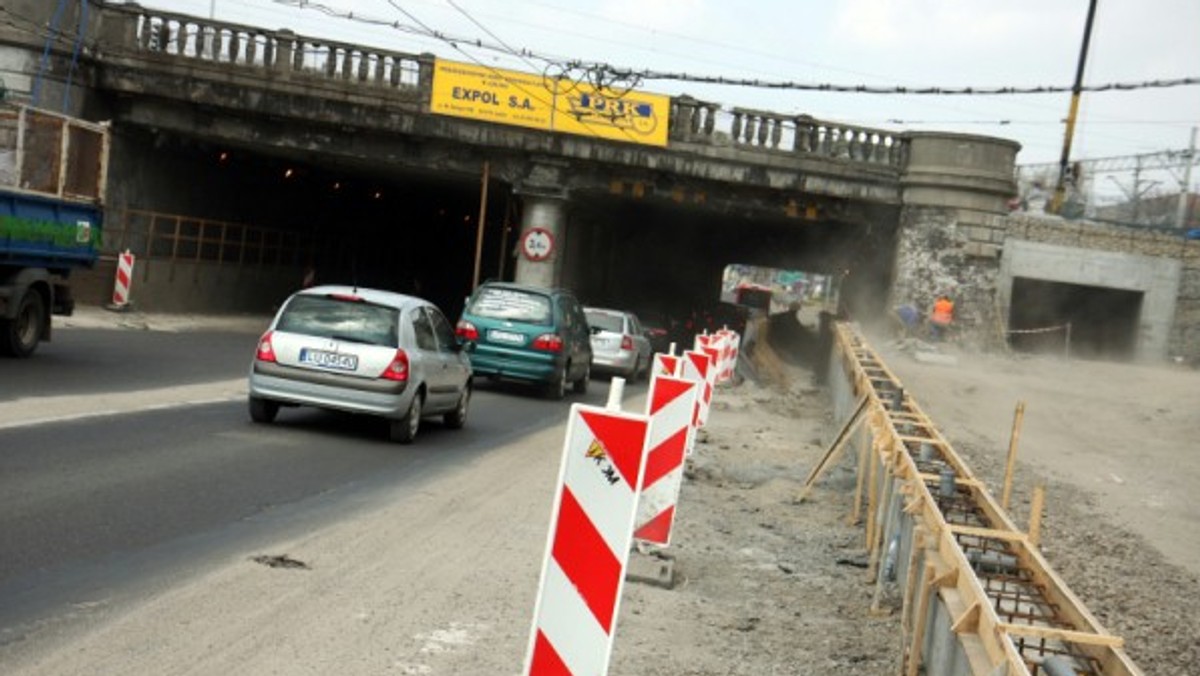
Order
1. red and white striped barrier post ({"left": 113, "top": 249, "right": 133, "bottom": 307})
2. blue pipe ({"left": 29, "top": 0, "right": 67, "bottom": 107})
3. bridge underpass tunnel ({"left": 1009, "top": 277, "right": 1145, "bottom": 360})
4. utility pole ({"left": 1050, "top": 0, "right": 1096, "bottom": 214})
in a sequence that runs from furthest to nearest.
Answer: utility pole ({"left": 1050, "top": 0, "right": 1096, "bottom": 214}) → bridge underpass tunnel ({"left": 1009, "top": 277, "right": 1145, "bottom": 360}) → red and white striped barrier post ({"left": 113, "top": 249, "right": 133, "bottom": 307}) → blue pipe ({"left": 29, "top": 0, "right": 67, "bottom": 107})

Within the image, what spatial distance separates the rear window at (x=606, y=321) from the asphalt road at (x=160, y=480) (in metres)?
10.3

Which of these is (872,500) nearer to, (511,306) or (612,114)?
(511,306)

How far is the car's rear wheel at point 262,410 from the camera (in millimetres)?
14195

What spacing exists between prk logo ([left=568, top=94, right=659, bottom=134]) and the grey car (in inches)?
229

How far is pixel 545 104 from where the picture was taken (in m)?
33.3

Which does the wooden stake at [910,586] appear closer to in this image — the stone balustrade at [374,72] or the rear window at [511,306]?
the rear window at [511,306]

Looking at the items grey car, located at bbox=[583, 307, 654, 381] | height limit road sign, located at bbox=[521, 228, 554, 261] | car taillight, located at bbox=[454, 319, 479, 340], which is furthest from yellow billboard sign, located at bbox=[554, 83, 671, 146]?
car taillight, located at bbox=[454, 319, 479, 340]

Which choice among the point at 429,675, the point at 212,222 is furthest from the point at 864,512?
the point at 212,222

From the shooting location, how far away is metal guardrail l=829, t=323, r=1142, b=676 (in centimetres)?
481

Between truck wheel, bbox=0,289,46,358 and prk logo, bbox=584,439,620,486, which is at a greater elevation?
prk logo, bbox=584,439,620,486

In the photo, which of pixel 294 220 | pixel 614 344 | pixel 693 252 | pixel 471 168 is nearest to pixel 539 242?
pixel 471 168

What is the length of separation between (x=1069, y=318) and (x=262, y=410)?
34130 mm

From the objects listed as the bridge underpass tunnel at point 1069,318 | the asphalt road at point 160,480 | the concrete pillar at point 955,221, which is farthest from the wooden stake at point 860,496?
the bridge underpass tunnel at point 1069,318

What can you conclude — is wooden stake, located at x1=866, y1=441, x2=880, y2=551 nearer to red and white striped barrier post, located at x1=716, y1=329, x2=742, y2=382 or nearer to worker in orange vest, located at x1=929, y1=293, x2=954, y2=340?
red and white striped barrier post, located at x1=716, y1=329, x2=742, y2=382
